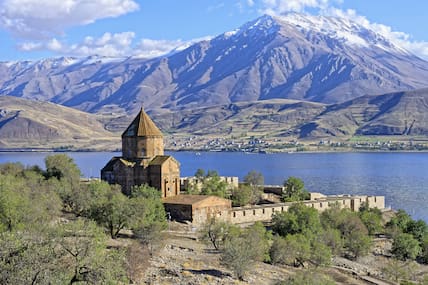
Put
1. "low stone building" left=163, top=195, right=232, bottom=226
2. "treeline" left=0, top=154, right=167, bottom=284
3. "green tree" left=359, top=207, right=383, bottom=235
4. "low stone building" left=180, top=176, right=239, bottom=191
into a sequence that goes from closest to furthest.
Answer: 1. "treeline" left=0, top=154, right=167, bottom=284
2. "low stone building" left=163, top=195, right=232, bottom=226
3. "green tree" left=359, top=207, right=383, bottom=235
4. "low stone building" left=180, top=176, right=239, bottom=191

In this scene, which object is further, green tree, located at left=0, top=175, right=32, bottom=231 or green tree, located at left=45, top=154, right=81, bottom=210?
green tree, located at left=45, top=154, right=81, bottom=210

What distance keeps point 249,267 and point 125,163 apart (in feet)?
68.7

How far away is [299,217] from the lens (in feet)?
139

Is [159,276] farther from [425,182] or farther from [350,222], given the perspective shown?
[425,182]

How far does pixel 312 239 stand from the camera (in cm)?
3922

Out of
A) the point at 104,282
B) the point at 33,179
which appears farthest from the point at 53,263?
the point at 33,179

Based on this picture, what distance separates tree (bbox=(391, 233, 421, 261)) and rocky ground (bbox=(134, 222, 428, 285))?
1.94m

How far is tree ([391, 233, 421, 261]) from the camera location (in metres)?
43.5

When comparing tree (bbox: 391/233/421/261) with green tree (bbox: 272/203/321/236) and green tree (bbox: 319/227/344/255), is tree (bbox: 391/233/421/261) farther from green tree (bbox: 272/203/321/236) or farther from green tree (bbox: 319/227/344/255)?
green tree (bbox: 272/203/321/236)

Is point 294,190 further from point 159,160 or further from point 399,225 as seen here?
point 159,160

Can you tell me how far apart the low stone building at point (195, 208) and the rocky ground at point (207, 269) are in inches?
92.1

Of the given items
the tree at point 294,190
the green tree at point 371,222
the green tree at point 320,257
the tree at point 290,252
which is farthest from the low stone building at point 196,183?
the green tree at point 320,257

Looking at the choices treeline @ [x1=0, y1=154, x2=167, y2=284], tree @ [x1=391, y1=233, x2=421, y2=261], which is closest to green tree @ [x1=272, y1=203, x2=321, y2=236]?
tree @ [x1=391, y1=233, x2=421, y2=261]

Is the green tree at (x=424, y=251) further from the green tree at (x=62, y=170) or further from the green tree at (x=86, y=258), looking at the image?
the green tree at (x=86, y=258)
